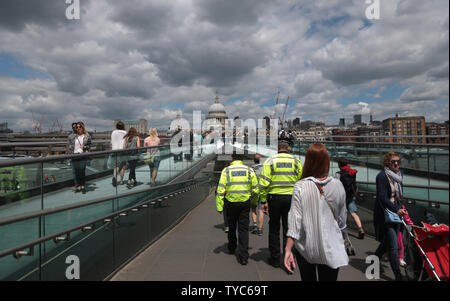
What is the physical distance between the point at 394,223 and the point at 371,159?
387 cm

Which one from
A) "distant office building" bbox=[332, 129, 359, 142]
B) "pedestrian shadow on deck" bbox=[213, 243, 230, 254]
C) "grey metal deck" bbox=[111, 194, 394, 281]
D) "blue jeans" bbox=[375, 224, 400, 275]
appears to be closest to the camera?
"blue jeans" bbox=[375, 224, 400, 275]

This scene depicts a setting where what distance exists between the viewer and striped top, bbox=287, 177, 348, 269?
285 cm

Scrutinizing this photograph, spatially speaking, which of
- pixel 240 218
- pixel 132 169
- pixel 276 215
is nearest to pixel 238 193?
pixel 240 218

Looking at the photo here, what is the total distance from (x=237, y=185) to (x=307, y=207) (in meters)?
2.82

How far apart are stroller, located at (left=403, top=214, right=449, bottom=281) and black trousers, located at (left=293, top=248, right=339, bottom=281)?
1.04 metres

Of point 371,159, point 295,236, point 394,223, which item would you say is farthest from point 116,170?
point 371,159

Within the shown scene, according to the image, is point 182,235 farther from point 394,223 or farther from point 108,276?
point 394,223

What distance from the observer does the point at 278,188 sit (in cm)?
519

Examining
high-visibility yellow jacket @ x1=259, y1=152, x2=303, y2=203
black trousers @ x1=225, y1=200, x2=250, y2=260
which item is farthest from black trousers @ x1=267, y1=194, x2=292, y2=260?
black trousers @ x1=225, y1=200, x2=250, y2=260

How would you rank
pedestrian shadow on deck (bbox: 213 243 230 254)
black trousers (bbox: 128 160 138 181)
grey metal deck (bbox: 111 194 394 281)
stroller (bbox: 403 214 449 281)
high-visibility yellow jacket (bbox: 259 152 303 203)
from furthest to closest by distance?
pedestrian shadow on deck (bbox: 213 243 230 254)
black trousers (bbox: 128 160 138 181)
high-visibility yellow jacket (bbox: 259 152 303 203)
grey metal deck (bbox: 111 194 394 281)
stroller (bbox: 403 214 449 281)

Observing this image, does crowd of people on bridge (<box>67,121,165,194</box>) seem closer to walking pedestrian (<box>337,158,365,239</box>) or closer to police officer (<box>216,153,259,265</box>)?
police officer (<box>216,153,259,265</box>)

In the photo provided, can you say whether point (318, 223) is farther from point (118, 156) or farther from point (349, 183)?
point (349, 183)

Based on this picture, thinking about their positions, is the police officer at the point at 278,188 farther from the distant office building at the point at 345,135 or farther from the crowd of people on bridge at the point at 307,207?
the distant office building at the point at 345,135

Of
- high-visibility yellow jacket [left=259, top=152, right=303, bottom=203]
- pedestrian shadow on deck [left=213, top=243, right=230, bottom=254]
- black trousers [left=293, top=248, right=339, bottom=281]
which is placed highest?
high-visibility yellow jacket [left=259, top=152, right=303, bottom=203]
